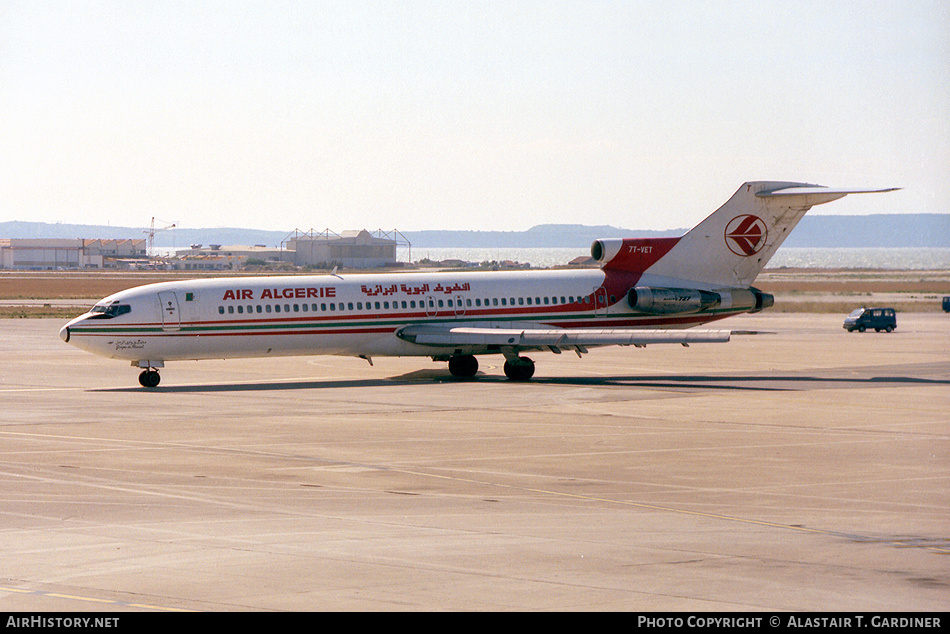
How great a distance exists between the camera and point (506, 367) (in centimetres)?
4084

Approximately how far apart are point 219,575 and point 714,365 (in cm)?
3606

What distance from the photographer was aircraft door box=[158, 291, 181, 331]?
124 feet

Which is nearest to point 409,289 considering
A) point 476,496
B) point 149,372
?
point 149,372

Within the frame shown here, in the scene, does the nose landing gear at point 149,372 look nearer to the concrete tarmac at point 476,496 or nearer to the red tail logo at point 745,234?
the concrete tarmac at point 476,496

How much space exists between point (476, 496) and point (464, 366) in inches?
902

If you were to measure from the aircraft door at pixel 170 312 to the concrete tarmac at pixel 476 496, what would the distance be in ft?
7.21

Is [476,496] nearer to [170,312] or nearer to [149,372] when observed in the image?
[170,312]

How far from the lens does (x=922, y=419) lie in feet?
95.9

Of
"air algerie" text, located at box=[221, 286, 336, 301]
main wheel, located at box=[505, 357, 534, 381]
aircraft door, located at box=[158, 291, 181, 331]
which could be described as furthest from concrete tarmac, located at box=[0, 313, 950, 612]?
"air algerie" text, located at box=[221, 286, 336, 301]

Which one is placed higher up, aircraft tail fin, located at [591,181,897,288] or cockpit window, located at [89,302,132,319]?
aircraft tail fin, located at [591,181,897,288]

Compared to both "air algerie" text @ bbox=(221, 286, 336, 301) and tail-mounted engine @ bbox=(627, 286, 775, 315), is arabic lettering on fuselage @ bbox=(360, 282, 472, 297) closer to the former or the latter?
"air algerie" text @ bbox=(221, 286, 336, 301)

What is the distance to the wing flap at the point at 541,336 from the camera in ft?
126
